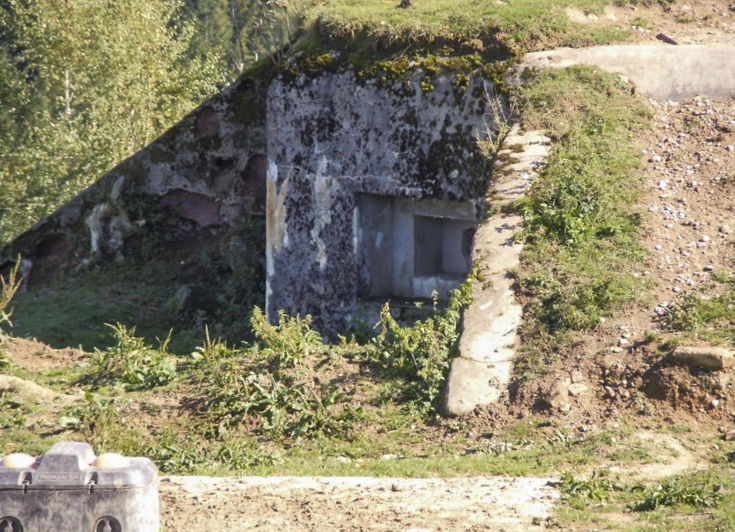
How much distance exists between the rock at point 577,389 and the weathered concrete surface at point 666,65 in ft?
14.1

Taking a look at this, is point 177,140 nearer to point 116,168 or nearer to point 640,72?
point 116,168

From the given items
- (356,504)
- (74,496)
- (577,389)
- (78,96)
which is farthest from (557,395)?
(78,96)

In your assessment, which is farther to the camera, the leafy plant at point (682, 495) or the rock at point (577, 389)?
the rock at point (577, 389)

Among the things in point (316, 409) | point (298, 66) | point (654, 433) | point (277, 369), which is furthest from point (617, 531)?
point (298, 66)

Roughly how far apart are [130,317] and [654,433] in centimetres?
808

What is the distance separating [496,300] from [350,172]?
10.9 feet

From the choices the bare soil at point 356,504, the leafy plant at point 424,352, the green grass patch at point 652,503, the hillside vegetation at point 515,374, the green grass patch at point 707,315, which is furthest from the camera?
the leafy plant at point 424,352

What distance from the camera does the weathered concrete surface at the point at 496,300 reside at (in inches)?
312

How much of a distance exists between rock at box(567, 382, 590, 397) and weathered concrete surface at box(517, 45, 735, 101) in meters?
4.30

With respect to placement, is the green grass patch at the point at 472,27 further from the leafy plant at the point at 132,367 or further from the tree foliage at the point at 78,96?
the tree foliage at the point at 78,96

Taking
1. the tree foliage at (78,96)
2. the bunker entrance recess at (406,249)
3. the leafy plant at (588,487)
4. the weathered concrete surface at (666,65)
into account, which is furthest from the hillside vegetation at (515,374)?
the tree foliage at (78,96)

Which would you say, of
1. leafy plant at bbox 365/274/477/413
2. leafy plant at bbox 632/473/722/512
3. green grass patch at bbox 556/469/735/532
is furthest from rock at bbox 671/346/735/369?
leafy plant at bbox 365/274/477/413

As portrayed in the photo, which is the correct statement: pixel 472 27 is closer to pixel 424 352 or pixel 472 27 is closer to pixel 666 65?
pixel 666 65

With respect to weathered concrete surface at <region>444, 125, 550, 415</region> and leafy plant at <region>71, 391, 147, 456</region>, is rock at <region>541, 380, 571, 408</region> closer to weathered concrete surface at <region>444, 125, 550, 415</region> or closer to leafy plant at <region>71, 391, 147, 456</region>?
weathered concrete surface at <region>444, 125, 550, 415</region>
